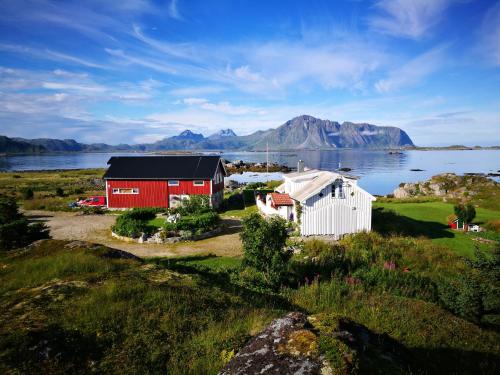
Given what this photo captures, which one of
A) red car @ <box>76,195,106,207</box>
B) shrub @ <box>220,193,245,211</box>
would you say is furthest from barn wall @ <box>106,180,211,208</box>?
shrub @ <box>220,193,245,211</box>

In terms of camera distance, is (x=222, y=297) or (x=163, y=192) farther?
(x=163, y=192)

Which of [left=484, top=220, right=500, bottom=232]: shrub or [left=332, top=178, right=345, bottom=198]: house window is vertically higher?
[left=332, top=178, right=345, bottom=198]: house window

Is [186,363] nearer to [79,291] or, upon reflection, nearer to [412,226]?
[79,291]

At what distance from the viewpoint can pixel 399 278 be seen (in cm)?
1511

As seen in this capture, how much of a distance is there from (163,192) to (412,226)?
2719 centimetres

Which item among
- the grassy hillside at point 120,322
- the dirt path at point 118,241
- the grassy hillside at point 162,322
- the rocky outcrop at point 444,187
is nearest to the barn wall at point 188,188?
the dirt path at point 118,241

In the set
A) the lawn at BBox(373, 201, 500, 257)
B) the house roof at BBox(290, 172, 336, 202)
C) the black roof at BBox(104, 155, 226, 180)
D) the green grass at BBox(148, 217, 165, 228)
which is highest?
the black roof at BBox(104, 155, 226, 180)

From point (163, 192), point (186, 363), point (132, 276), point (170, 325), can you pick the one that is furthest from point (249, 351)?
point (163, 192)

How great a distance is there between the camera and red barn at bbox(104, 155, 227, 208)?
37969 millimetres

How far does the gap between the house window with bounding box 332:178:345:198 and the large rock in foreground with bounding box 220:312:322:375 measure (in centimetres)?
2212

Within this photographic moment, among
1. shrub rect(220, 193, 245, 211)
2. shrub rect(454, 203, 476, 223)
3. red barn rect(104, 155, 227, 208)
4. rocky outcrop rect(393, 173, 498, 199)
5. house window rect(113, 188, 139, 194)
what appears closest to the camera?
shrub rect(454, 203, 476, 223)

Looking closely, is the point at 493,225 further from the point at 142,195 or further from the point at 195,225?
the point at 142,195

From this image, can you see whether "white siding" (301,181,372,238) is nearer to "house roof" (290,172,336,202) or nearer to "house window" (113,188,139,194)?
"house roof" (290,172,336,202)

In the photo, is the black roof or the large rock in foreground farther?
the black roof
